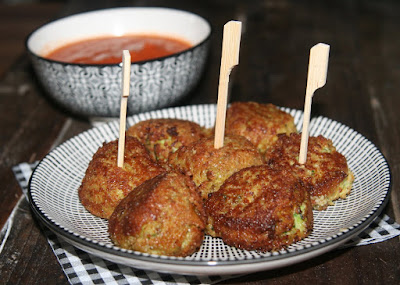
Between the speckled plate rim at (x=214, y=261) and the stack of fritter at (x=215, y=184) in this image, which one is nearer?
the speckled plate rim at (x=214, y=261)

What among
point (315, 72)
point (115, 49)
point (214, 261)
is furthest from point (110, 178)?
point (115, 49)

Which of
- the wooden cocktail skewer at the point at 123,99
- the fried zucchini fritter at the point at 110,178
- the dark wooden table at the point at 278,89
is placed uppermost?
the wooden cocktail skewer at the point at 123,99

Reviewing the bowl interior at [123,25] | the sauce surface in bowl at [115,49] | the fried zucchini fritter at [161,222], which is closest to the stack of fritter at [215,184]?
the fried zucchini fritter at [161,222]

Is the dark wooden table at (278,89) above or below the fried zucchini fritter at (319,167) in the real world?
below

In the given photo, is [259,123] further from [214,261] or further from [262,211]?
[214,261]

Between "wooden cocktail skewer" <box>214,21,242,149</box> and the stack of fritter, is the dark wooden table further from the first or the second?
"wooden cocktail skewer" <box>214,21,242,149</box>

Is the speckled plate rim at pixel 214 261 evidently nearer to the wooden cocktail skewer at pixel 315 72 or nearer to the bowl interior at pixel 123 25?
the wooden cocktail skewer at pixel 315 72
